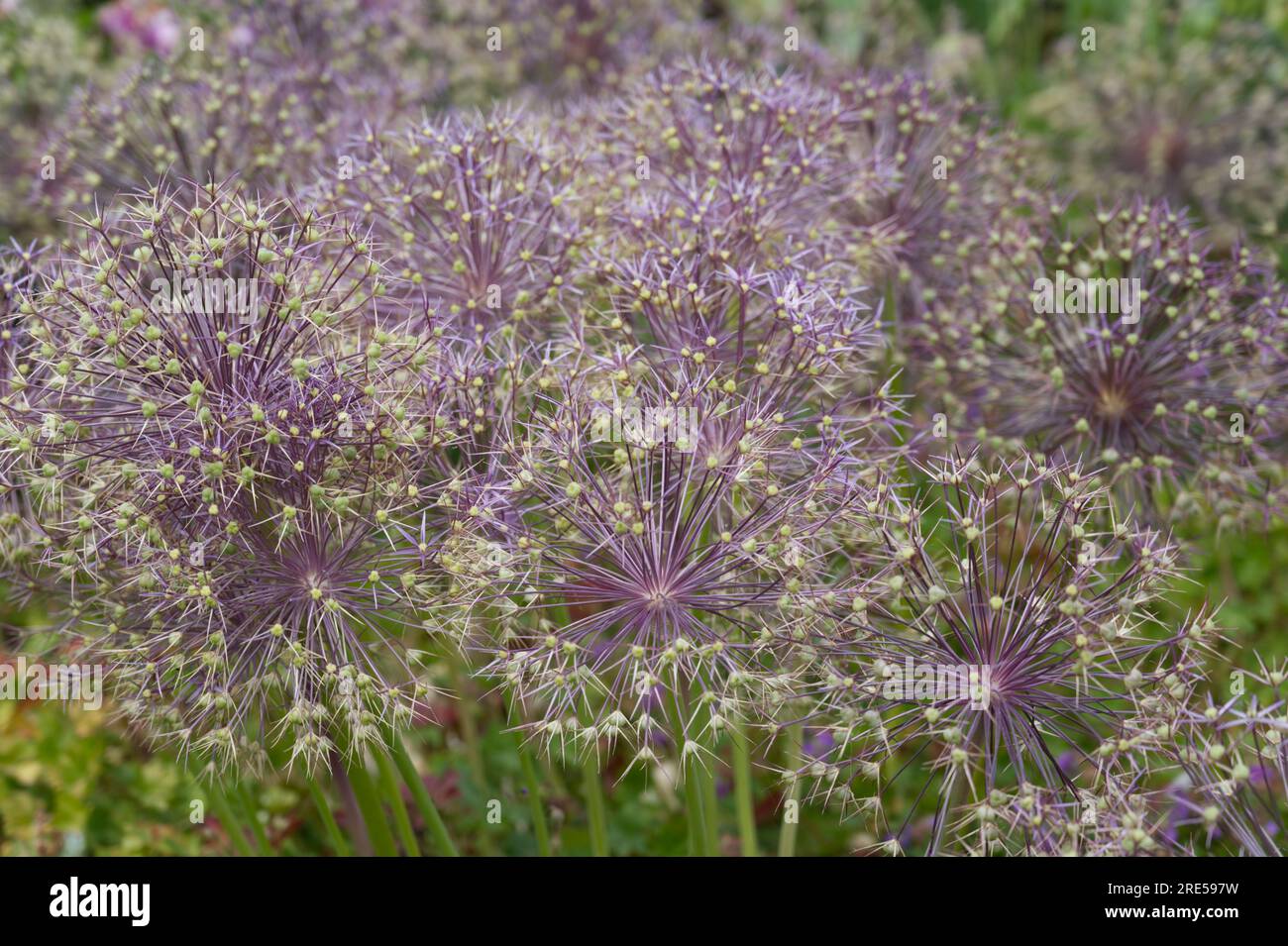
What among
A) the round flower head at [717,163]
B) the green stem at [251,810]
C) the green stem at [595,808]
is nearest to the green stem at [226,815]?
the green stem at [251,810]

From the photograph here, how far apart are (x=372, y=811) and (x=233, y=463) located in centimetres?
124

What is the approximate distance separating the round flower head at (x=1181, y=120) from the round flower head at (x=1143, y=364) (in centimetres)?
247

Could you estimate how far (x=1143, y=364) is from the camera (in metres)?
3.68

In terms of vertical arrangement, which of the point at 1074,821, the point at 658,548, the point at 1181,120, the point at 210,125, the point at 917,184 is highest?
the point at 1181,120

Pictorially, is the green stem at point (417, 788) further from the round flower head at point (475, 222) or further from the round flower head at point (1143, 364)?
the round flower head at point (1143, 364)

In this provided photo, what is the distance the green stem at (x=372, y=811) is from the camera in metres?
3.24

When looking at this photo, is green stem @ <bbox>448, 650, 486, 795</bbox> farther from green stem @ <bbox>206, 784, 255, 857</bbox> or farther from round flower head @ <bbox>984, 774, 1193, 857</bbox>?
round flower head @ <bbox>984, 774, 1193, 857</bbox>

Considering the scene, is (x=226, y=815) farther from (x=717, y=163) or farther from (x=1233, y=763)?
(x=1233, y=763)

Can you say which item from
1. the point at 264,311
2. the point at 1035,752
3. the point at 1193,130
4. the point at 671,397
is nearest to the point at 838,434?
the point at 671,397

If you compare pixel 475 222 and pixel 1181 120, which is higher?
pixel 1181 120

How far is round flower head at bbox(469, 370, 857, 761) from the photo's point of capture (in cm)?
279

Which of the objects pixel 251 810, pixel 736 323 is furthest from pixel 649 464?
pixel 251 810

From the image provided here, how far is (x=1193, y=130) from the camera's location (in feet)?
20.9

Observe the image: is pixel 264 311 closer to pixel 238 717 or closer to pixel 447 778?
pixel 238 717
